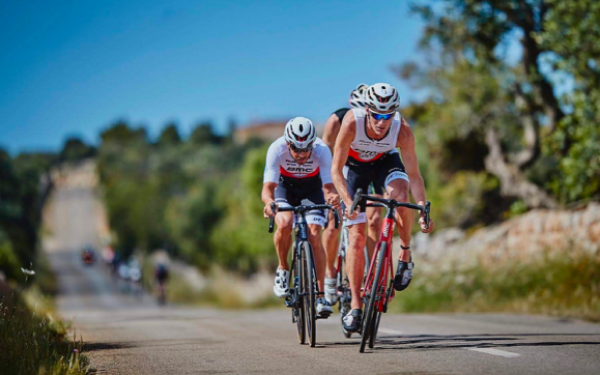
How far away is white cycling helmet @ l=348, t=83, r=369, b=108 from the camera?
9.24 meters

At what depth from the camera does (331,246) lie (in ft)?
31.1

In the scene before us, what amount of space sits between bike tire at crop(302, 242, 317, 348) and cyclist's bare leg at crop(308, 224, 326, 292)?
32 cm

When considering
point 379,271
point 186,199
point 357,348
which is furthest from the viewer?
point 186,199

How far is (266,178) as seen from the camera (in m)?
8.98

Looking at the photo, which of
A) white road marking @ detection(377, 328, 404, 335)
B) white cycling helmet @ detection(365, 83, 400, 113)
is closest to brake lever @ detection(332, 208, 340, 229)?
white cycling helmet @ detection(365, 83, 400, 113)

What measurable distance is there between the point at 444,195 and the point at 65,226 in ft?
352

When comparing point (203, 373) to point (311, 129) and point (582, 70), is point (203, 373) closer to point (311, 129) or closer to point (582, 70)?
point (311, 129)

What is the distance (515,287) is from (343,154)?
10364mm

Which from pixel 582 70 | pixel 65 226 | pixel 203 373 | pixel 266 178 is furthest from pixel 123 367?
pixel 65 226

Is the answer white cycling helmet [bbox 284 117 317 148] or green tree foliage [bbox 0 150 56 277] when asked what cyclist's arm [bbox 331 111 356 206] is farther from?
green tree foliage [bbox 0 150 56 277]

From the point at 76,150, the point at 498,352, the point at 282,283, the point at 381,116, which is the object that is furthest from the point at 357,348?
the point at 76,150

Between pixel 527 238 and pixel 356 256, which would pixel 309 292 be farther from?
pixel 527 238

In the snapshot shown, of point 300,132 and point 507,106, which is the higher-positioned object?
point 507,106

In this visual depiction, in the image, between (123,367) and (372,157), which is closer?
(123,367)
